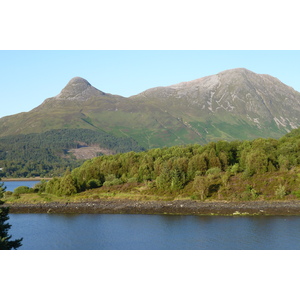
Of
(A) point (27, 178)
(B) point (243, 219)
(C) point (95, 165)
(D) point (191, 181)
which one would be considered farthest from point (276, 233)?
(A) point (27, 178)

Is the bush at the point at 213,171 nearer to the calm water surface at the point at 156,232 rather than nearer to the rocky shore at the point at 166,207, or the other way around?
the rocky shore at the point at 166,207

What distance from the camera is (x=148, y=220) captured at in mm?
49812

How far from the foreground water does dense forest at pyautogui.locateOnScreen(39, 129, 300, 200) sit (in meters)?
11.4

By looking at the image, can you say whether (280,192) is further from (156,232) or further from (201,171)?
(156,232)

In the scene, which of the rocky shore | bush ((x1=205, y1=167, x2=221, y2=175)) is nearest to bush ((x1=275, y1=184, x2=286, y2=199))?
the rocky shore

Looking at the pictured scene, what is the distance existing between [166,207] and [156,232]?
47.0 ft

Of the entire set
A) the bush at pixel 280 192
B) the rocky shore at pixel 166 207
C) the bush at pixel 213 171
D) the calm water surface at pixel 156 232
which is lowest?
the calm water surface at pixel 156 232

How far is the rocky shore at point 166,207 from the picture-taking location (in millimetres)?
52625

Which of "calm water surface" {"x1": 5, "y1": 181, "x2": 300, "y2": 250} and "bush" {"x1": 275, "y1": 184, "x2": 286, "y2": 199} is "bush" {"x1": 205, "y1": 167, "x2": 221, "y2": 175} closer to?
"bush" {"x1": 275, "y1": 184, "x2": 286, "y2": 199}

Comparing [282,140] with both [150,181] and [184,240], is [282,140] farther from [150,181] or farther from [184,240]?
[184,240]

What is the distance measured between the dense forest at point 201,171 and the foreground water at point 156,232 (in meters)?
11.4

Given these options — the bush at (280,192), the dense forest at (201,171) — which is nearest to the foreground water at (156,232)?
the bush at (280,192)

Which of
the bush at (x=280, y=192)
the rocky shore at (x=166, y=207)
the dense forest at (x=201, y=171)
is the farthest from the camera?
the dense forest at (x=201, y=171)

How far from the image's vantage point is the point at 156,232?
139ft
